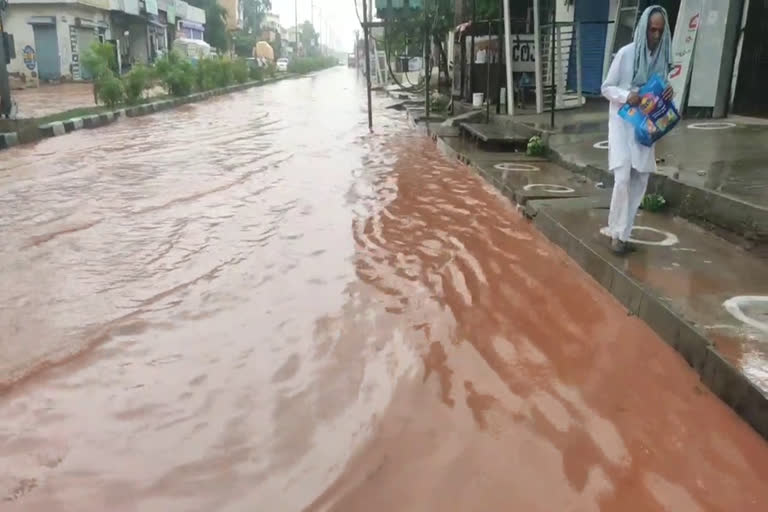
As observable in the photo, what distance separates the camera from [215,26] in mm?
57812

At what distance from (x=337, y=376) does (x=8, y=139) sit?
36.3 feet

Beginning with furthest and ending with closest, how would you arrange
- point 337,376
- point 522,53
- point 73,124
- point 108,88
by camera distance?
point 108,88 → point 73,124 → point 522,53 → point 337,376

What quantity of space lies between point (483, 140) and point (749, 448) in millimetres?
7928

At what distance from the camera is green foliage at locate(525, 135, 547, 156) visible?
938 cm

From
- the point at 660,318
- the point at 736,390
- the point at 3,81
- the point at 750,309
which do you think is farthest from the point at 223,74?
the point at 736,390

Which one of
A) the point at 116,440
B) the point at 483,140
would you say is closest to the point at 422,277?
the point at 116,440

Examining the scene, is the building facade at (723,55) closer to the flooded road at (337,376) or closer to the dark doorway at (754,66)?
the dark doorway at (754,66)

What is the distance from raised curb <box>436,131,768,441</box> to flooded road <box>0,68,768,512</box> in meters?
0.07

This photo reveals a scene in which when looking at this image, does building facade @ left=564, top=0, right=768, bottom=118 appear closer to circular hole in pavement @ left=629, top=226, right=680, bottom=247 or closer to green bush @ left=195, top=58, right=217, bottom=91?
circular hole in pavement @ left=629, top=226, right=680, bottom=247

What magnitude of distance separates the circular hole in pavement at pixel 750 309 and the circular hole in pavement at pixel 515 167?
4729mm

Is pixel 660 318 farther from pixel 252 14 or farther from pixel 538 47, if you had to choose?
pixel 252 14

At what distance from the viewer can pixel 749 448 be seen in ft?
9.20

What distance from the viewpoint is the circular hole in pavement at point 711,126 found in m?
8.33

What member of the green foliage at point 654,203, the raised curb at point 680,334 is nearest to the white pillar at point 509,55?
the green foliage at point 654,203
